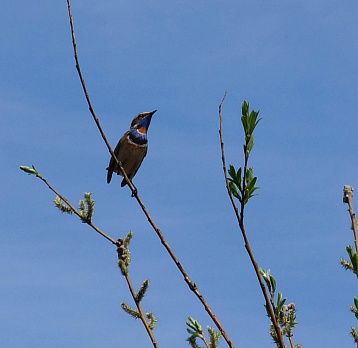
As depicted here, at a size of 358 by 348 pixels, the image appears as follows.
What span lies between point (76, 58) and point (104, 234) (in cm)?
88

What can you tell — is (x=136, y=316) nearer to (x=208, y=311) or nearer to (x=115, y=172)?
(x=208, y=311)

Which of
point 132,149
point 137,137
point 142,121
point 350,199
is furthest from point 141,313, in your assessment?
point 142,121

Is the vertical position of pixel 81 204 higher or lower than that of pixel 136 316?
higher

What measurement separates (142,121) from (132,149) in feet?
3.27

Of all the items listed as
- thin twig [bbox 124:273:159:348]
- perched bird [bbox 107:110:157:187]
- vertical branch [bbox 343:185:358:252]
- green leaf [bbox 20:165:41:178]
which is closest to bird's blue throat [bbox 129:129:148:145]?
perched bird [bbox 107:110:157:187]

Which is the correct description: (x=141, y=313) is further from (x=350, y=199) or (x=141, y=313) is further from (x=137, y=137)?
(x=137, y=137)

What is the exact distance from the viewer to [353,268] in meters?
2.98

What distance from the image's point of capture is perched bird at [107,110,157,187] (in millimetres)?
15528

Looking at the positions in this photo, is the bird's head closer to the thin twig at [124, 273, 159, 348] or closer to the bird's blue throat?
the bird's blue throat

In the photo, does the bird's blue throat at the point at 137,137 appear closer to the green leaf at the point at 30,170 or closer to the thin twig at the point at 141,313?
the green leaf at the point at 30,170

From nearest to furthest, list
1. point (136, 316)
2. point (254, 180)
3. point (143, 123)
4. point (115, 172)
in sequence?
point (254, 180), point (136, 316), point (115, 172), point (143, 123)

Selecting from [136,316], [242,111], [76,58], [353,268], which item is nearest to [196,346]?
[136,316]

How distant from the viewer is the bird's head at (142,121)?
16228 mm

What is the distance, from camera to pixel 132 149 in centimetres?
1561
